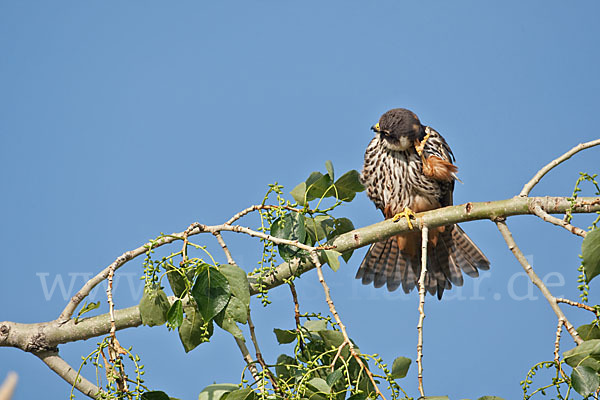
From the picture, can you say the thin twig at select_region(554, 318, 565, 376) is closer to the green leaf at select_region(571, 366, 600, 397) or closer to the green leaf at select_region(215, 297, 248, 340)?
the green leaf at select_region(571, 366, 600, 397)

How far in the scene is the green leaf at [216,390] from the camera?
2.12m

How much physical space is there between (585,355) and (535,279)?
0.95 ft

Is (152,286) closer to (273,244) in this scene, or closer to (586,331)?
(273,244)

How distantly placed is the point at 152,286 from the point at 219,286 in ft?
0.85

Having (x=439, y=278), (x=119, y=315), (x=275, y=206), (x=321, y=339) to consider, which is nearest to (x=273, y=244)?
(x=275, y=206)

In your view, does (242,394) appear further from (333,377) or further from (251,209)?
(251,209)

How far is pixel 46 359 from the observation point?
275 centimetres

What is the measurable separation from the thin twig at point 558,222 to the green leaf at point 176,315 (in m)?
1.16

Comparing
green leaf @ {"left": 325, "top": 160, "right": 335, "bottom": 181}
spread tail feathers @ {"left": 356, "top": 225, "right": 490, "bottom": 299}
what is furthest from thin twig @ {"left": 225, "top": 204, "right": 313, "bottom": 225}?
spread tail feathers @ {"left": 356, "top": 225, "right": 490, "bottom": 299}

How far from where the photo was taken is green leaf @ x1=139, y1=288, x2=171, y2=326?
220 cm

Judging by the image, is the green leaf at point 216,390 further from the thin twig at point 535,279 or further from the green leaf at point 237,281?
the thin twig at point 535,279

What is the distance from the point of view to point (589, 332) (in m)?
2.18

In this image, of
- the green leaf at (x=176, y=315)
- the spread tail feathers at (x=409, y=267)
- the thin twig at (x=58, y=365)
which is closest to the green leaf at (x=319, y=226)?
the green leaf at (x=176, y=315)

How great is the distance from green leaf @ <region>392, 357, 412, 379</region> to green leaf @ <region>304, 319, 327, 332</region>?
0.84 feet
